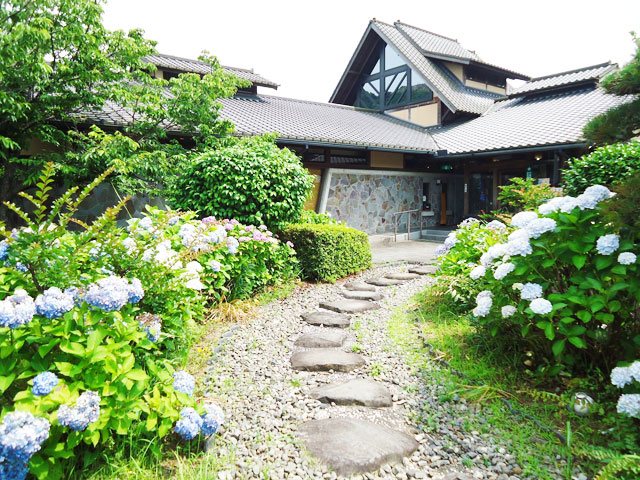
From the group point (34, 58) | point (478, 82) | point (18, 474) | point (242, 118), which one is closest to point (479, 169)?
point (478, 82)

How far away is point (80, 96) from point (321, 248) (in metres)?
4.68

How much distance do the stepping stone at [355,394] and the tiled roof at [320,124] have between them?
7095 millimetres

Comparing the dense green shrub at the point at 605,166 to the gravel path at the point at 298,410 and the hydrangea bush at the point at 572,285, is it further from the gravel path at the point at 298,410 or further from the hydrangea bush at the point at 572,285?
the gravel path at the point at 298,410

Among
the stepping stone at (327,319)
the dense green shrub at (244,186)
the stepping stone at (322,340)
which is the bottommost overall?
the stepping stone at (322,340)

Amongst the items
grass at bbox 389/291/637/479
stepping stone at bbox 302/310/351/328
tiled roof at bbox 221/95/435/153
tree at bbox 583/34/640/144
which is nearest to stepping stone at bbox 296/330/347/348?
stepping stone at bbox 302/310/351/328

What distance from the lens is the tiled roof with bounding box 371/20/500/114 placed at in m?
14.4

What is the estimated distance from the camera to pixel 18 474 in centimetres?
162

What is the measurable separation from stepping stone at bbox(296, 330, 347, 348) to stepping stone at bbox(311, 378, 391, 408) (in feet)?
2.62

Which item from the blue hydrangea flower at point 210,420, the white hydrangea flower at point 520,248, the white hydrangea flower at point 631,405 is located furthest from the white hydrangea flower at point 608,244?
the blue hydrangea flower at point 210,420

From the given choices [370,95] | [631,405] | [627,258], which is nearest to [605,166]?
[627,258]

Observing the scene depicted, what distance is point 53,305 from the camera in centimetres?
180

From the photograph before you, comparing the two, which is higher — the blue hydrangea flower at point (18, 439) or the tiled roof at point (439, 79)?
the tiled roof at point (439, 79)

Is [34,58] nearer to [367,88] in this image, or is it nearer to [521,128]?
[521,128]

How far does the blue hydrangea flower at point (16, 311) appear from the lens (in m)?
1.68
